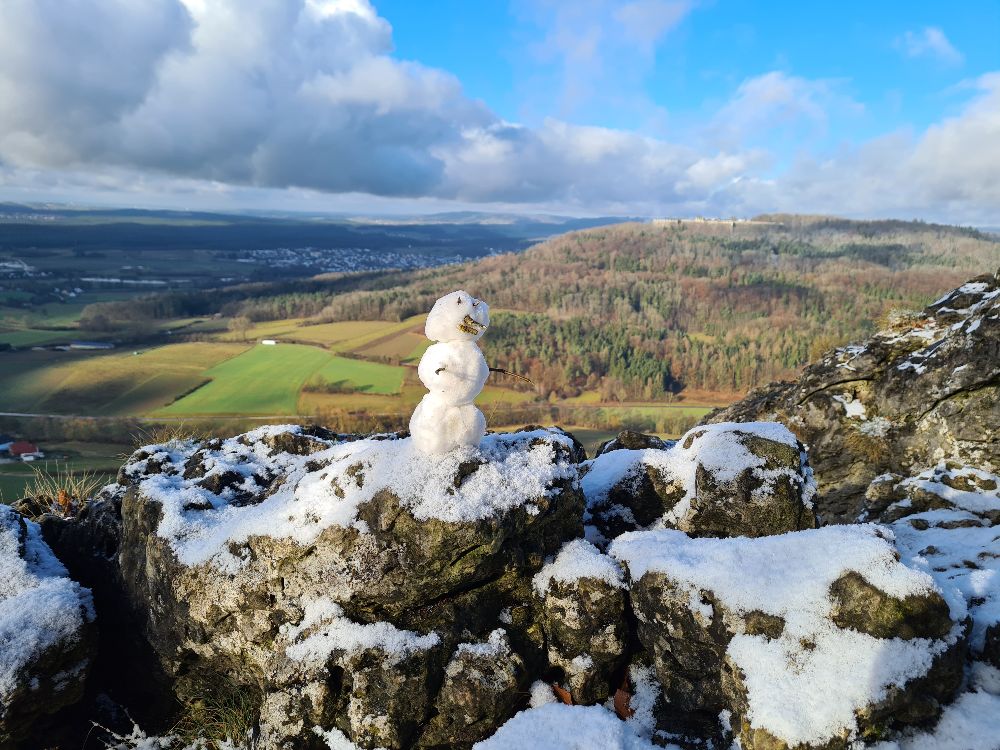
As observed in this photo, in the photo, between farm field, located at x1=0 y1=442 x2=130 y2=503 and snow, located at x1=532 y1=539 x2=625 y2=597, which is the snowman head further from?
farm field, located at x1=0 y1=442 x2=130 y2=503

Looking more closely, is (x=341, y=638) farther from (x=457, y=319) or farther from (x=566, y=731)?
(x=457, y=319)

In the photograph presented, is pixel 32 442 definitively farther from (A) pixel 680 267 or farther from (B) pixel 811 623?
(A) pixel 680 267

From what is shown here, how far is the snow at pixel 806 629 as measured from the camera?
4.94 metres

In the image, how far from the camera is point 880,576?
547 centimetres

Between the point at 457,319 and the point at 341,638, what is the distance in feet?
13.4

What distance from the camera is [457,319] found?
6656mm

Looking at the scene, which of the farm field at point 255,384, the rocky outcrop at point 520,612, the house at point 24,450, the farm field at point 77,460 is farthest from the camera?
the farm field at point 255,384

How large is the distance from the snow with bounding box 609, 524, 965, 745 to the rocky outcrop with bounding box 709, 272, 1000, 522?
21.8ft

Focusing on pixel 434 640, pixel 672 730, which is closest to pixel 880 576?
pixel 672 730

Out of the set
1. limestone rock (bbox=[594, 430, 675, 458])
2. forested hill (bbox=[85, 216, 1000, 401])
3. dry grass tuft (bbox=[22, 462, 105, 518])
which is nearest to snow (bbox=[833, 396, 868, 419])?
limestone rock (bbox=[594, 430, 675, 458])

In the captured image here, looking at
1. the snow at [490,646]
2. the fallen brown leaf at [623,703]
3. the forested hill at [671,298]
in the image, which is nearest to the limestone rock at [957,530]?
the fallen brown leaf at [623,703]

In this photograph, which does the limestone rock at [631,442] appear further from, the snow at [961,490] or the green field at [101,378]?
the green field at [101,378]

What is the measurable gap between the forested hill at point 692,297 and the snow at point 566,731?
25.0 m

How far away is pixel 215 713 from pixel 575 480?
5.98m
